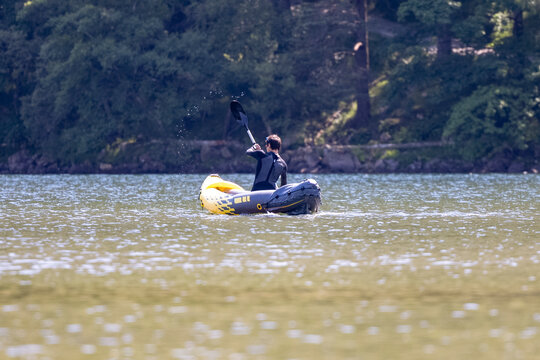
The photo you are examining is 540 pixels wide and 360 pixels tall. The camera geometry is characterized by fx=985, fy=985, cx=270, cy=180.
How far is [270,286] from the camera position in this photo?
13.2 m

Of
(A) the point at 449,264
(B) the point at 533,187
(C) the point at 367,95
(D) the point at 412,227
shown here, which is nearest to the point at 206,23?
(C) the point at 367,95

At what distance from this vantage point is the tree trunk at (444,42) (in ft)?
198

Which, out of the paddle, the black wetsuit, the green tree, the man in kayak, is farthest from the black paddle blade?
the green tree

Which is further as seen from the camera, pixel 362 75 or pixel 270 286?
pixel 362 75

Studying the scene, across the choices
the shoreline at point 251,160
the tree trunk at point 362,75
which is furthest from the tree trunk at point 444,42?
the shoreline at point 251,160

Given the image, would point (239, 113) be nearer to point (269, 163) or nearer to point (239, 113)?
point (239, 113)

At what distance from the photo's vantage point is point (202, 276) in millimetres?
14195

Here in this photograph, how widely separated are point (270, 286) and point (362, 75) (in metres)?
50.0

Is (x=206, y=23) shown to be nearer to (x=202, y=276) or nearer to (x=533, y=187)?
(x=533, y=187)

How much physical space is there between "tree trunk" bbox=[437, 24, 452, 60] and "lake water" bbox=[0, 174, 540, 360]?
36659 millimetres

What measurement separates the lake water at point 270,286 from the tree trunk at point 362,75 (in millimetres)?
37636

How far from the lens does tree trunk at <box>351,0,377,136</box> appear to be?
62.4 m

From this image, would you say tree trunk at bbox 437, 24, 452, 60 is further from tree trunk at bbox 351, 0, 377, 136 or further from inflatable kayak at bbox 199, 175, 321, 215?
inflatable kayak at bbox 199, 175, 321, 215

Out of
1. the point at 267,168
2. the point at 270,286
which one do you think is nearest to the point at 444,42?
the point at 267,168
